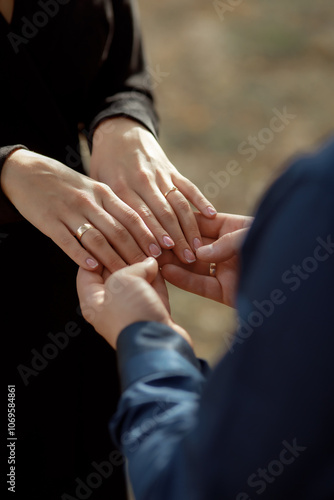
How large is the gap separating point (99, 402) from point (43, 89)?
0.52m

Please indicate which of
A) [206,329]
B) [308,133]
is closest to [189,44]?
[308,133]

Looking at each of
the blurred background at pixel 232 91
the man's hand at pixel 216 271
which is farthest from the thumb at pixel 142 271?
the blurred background at pixel 232 91

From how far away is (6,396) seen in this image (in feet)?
3.30

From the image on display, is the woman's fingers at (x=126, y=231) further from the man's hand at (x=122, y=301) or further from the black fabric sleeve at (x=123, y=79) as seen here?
the black fabric sleeve at (x=123, y=79)

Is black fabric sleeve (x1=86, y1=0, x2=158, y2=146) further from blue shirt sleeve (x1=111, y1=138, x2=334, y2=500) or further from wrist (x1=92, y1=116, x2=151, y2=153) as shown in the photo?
blue shirt sleeve (x1=111, y1=138, x2=334, y2=500)

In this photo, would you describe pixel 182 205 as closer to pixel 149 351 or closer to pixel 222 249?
pixel 222 249

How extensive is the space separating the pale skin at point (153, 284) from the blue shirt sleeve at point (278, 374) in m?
0.17

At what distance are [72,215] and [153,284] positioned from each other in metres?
0.16

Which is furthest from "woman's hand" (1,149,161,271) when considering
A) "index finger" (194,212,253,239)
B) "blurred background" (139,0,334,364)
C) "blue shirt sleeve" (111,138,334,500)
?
"blurred background" (139,0,334,364)

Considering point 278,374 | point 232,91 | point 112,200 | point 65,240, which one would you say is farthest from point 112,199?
point 232,91

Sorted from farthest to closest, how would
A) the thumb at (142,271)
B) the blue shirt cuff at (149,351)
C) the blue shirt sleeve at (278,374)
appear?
the thumb at (142,271) → the blue shirt cuff at (149,351) → the blue shirt sleeve at (278,374)

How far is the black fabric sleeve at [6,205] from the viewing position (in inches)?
35.5

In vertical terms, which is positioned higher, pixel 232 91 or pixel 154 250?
pixel 154 250

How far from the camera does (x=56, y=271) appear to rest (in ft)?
3.31
